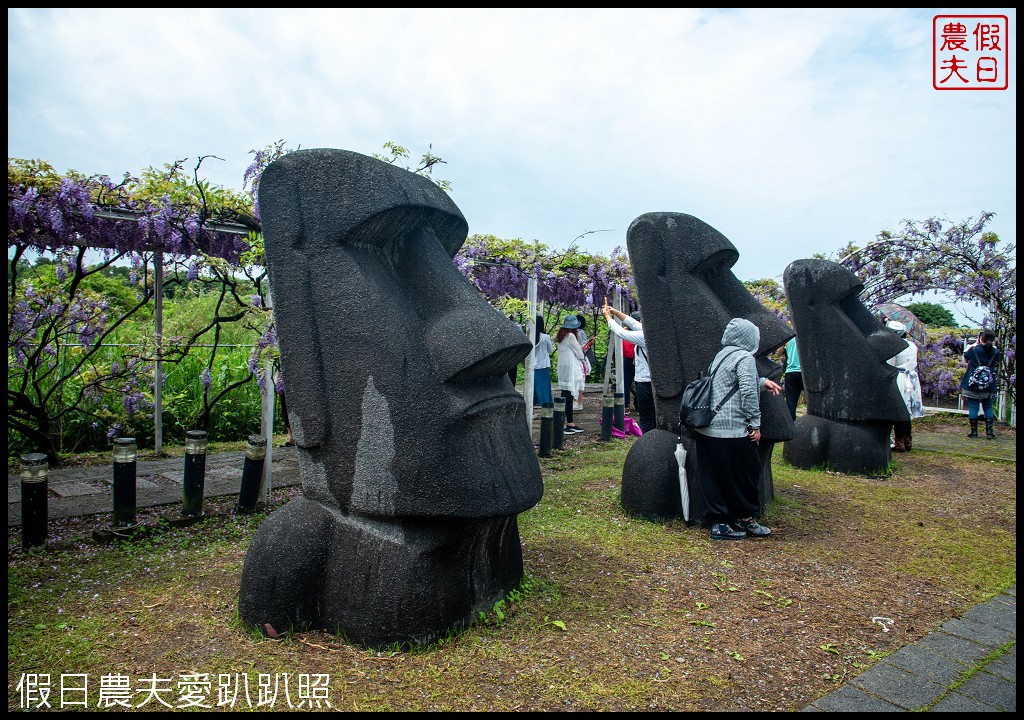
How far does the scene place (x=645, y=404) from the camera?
898 centimetres

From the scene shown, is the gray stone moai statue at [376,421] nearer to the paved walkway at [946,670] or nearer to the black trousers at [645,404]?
the paved walkway at [946,670]

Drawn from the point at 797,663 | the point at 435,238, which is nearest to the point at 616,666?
the point at 797,663

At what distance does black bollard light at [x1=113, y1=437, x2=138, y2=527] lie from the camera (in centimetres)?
508

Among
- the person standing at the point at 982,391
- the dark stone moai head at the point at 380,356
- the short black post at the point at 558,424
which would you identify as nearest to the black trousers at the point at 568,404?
the short black post at the point at 558,424

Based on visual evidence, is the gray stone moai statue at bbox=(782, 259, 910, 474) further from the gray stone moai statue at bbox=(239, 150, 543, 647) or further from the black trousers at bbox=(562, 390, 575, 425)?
the gray stone moai statue at bbox=(239, 150, 543, 647)

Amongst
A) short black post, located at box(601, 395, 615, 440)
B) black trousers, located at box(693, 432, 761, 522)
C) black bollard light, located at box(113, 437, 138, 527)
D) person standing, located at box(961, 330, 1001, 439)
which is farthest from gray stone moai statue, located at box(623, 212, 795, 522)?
person standing, located at box(961, 330, 1001, 439)

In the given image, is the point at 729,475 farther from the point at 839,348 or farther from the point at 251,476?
the point at 251,476

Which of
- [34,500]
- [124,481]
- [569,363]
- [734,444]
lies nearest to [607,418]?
[569,363]

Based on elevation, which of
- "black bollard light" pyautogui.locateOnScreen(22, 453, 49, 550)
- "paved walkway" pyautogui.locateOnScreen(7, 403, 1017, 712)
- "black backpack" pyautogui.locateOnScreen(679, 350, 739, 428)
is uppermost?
"black backpack" pyautogui.locateOnScreen(679, 350, 739, 428)

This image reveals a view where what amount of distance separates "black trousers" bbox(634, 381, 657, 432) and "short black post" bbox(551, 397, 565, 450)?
3.27 feet

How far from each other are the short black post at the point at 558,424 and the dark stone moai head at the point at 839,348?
9.79 ft

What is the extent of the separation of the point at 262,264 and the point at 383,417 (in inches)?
138

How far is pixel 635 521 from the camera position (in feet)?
19.0

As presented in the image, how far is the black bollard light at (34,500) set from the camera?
188 inches
